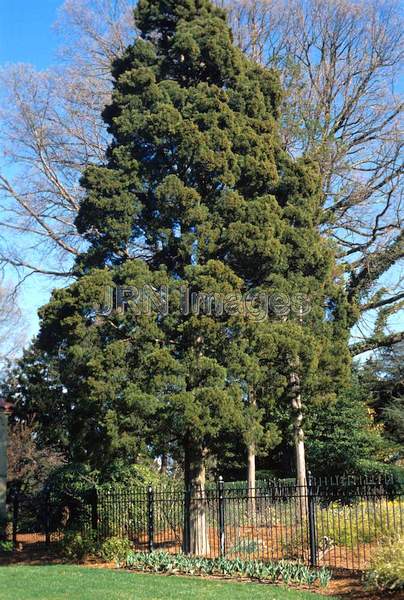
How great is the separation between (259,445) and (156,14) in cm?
1018

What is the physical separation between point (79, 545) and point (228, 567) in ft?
13.0

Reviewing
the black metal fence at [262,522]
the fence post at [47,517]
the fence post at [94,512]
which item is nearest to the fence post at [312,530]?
the black metal fence at [262,522]

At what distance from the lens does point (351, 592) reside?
945 cm

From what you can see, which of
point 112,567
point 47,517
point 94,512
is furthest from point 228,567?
point 47,517

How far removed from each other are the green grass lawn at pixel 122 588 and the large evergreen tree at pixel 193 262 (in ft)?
7.25

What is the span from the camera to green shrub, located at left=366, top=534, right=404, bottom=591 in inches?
347

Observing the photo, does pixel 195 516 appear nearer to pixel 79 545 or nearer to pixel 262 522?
pixel 79 545

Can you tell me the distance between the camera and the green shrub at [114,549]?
13043mm

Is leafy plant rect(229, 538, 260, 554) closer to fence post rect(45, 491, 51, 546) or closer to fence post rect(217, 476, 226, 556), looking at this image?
fence post rect(217, 476, 226, 556)

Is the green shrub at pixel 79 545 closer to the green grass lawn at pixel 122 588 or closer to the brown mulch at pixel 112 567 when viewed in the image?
the brown mulch at pixel 112 567

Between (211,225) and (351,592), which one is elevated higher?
(211,225)

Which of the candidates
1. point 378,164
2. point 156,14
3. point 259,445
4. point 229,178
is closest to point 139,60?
point 156,14

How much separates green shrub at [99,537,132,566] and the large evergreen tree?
1.55 metres

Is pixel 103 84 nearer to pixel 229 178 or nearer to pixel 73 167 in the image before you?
pixel 73 167
